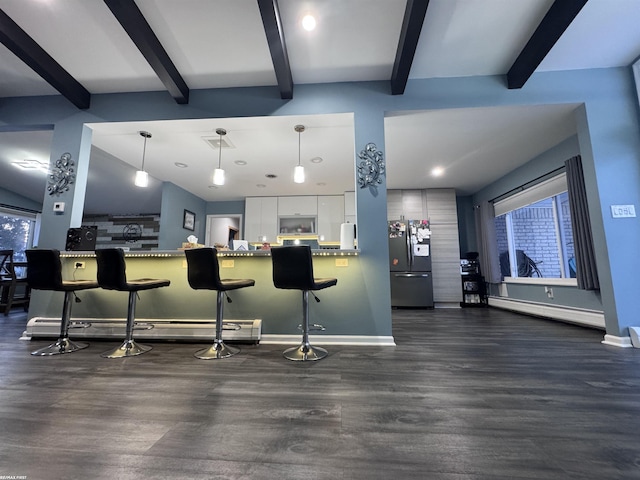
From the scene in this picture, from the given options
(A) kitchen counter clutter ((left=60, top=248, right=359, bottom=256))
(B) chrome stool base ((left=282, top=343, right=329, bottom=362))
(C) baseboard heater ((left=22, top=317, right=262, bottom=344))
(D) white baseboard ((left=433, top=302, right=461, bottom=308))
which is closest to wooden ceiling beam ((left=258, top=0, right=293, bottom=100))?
(A) kitchen counter clutter ((left=60, top=248, right=359, bottom=256))

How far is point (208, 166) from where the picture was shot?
14.5 ft

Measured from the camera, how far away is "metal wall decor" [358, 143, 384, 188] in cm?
266

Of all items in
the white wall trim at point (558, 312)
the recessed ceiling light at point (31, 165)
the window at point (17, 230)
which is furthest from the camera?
the window at point (17, 230)

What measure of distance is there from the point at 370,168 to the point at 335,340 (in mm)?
1748

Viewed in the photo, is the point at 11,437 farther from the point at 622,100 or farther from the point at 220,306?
the point at 622,100

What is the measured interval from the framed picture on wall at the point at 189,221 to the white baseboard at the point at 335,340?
13.2ft

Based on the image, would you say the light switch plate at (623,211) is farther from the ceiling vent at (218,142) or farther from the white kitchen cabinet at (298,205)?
the white kitchen cabinet at (298,205)

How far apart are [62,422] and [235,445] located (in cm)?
85

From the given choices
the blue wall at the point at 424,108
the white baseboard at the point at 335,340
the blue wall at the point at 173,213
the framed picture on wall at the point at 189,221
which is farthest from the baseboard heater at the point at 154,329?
the framed picture on wall at the point at 189,221

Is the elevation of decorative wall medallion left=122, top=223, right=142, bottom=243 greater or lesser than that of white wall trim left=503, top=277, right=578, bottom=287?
greater

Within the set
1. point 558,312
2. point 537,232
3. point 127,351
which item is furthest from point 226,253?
point 537,232

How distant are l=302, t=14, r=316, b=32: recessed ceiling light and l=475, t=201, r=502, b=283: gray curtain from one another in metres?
4.56

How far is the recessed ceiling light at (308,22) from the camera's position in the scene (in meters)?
2.10

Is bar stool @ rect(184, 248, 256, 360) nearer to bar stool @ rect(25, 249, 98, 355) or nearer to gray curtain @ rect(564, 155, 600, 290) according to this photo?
bar stool @ rect(25, 249, 98, 355)
